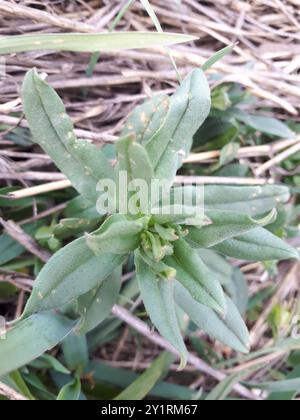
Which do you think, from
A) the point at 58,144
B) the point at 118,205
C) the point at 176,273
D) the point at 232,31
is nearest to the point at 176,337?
the point at 176,273

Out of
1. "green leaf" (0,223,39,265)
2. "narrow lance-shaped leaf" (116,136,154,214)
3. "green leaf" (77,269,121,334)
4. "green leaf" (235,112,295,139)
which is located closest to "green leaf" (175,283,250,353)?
"green leaf" (77,269,121,334)

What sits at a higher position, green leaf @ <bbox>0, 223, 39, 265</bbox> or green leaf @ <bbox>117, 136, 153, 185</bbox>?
green leaf @ <bbox>117, 136, 153, 185</bbox>

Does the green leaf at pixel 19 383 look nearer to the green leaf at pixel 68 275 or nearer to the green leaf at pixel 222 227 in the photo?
the green leaf at pixel 68 275

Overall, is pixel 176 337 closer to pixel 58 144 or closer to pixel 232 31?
pixel 58 144

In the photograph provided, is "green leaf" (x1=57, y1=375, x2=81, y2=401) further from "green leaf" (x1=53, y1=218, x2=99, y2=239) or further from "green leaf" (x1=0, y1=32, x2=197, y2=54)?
"green leaf" (x1=0, y1=32, x2=197, y2=54)

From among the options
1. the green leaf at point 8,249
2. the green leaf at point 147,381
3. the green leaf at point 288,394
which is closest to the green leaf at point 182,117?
the green leaf at point 8,249

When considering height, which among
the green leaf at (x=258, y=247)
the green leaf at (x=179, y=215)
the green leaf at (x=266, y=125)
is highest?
the green leaf at (x=266, y=125)
